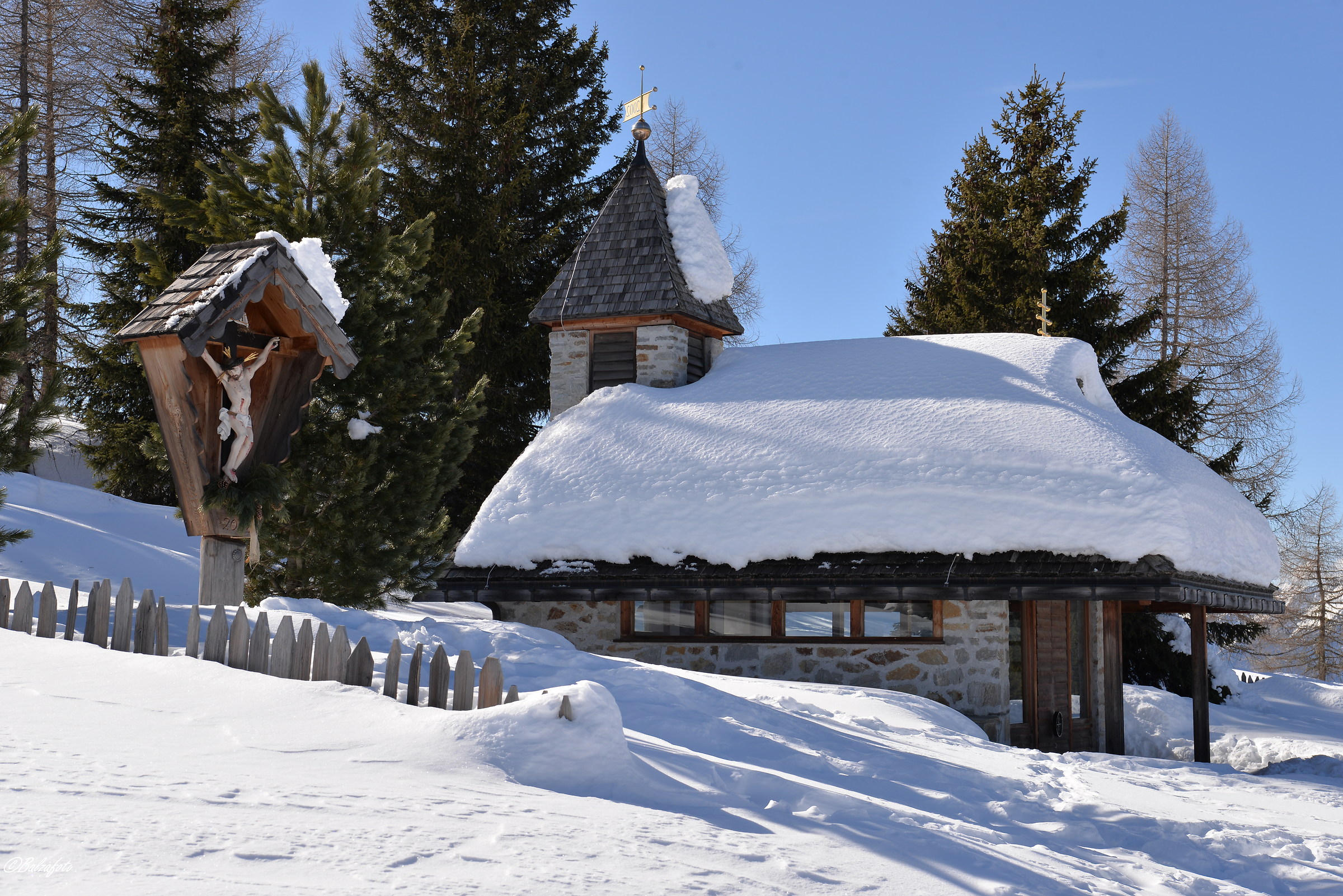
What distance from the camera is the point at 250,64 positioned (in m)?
25.5

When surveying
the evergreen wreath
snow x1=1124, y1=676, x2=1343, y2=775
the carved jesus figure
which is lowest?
snow x1=1124, y1=676, x2=1343, y2=775

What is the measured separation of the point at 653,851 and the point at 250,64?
84.9ft

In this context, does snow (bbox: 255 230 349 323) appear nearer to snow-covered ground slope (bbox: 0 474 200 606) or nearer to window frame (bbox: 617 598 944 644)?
window frame (bbox: 617 598 944 644)

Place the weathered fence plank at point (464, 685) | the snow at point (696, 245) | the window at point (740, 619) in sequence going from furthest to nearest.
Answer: the snow at point (696, 245) < the window at point (740, 619) < the weathered fence plank at point (464, 685)

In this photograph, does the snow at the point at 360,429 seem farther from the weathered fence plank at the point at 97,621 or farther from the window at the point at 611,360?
the weathered fence plank at the point at 97,621

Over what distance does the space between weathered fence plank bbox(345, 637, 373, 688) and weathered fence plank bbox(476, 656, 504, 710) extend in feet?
2.26

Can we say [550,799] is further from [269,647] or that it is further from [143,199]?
[143,199]

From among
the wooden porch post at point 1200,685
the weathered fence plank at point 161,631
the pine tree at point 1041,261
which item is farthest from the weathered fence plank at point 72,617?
the pine tree at point 1041,261

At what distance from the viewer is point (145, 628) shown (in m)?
6.28

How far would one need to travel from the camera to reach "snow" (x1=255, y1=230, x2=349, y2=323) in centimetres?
737

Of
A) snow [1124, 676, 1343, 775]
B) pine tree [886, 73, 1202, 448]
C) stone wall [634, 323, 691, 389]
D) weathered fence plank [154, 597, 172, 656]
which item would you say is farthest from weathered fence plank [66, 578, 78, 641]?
pine tree [886, 73, 1202, 448]

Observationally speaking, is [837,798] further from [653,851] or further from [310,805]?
[310,805]

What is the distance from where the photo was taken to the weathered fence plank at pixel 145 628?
6.28 metres

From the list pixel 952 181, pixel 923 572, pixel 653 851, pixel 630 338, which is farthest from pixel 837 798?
pixel 952 181
